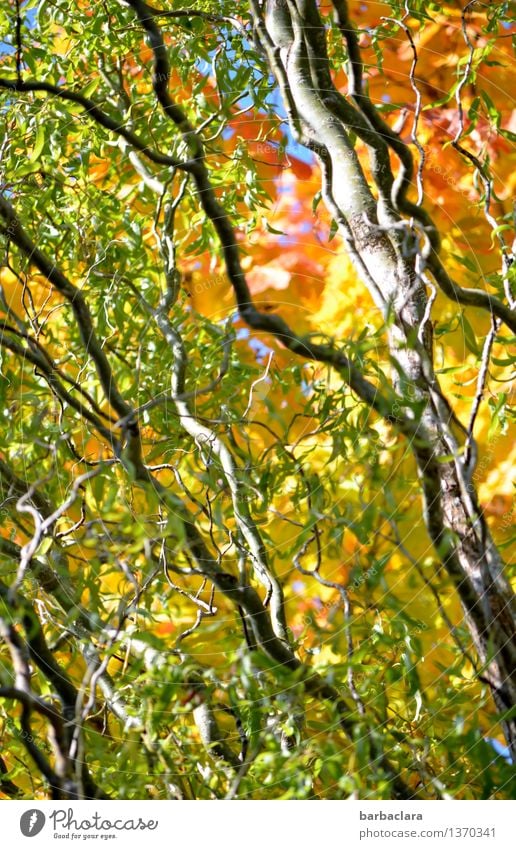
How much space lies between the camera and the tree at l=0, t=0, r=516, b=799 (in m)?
0.60

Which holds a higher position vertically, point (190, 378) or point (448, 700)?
point (190, 378)

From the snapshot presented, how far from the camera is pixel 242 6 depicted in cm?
79

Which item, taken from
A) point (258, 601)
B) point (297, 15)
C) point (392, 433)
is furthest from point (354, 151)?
point (258, 601)

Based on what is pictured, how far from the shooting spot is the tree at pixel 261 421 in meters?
0.60

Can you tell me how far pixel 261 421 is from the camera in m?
0.67

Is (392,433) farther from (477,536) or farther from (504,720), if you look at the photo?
(504,720)
